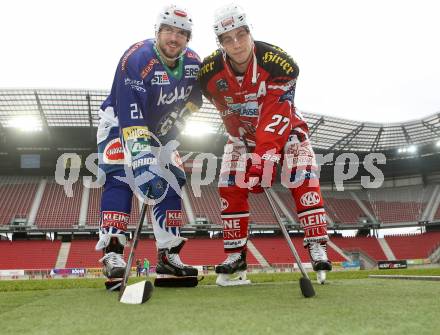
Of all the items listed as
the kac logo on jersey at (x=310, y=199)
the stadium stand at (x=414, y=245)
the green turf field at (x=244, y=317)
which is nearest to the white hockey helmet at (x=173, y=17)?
the kac logo on jersey at (x=310, y=199)

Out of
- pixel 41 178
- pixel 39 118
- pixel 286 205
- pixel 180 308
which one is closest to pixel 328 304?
pixel 180 308

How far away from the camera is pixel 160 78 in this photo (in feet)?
14.4

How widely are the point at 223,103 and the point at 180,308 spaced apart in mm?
2539

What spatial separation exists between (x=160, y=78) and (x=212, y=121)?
32.5 meters

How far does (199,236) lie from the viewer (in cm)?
4103

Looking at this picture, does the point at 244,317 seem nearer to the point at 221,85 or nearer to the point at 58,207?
the point at 221,85

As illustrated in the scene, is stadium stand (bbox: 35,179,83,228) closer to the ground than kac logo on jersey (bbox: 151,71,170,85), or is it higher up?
closer to the ground

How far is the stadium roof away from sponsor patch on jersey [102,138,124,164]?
72.2 feet

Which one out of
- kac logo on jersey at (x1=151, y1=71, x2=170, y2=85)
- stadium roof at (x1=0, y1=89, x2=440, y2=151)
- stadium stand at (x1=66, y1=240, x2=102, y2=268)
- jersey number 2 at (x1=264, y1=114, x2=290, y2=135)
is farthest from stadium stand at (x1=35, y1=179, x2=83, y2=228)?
jersey number 2 at (x1=264, y1=114, x2=290, y2=135)

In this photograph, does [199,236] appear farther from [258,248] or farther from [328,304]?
[328,304]

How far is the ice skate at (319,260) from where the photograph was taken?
4375mm

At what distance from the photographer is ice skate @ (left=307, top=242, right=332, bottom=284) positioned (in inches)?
172

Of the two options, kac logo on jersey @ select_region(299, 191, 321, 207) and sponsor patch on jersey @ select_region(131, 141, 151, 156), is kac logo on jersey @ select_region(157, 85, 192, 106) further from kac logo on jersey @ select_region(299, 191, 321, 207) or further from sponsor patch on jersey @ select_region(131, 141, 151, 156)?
kac logo on jersey @ select_region(299, 191, 321, 207)

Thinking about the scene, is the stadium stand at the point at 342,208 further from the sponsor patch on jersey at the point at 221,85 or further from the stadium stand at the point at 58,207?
the sponsor patch on jersey at the point at 221,85
